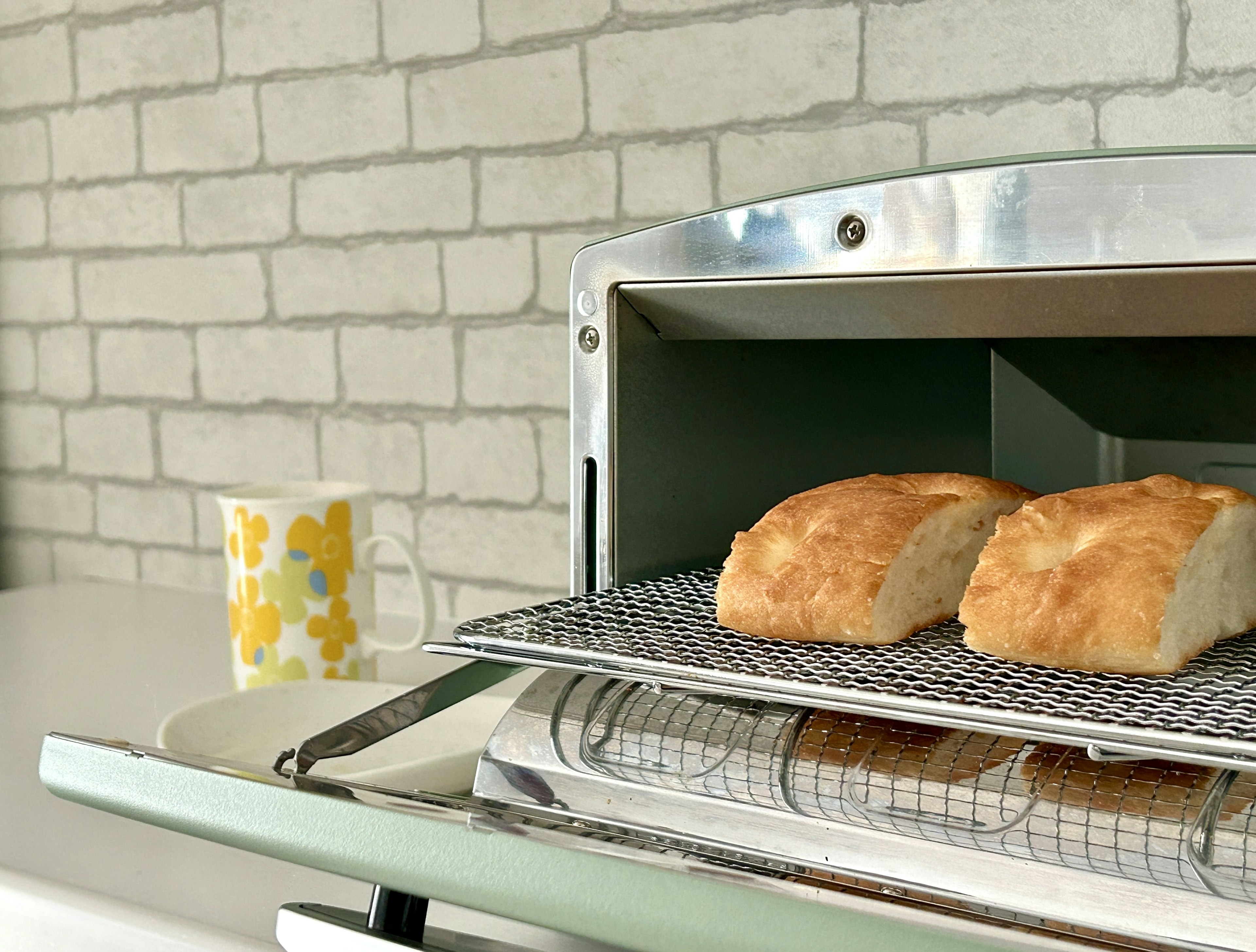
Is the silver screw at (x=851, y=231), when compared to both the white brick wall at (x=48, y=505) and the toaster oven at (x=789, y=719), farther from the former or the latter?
the white brick wall at (x=48, y=505)

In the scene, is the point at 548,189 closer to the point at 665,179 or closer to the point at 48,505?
the point at 665,179

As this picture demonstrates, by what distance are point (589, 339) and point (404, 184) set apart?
0.87 metres

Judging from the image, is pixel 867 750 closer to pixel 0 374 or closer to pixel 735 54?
pixel 735 54

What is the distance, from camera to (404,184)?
150cm

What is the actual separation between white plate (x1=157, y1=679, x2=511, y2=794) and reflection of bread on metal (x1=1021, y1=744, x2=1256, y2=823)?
1.17 ft

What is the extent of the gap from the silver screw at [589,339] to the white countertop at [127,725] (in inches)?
12.3

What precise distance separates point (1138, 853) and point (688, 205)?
37.7 inches

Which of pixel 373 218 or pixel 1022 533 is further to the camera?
pixel 373 218

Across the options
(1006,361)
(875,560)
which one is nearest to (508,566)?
(1006,361)

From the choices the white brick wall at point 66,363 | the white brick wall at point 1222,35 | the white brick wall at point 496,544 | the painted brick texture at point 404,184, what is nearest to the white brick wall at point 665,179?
the painted brick texture at point 404,184

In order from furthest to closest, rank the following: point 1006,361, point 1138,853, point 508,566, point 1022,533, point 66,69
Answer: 1. point 66,69
2. point 508,566
3. point 1006,361
4. point 1022,533
5. point 1138,853

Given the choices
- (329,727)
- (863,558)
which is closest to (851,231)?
(863,558)

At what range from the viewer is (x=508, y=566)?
1504 mm

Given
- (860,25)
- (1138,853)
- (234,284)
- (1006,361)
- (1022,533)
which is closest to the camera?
(1138,853)
